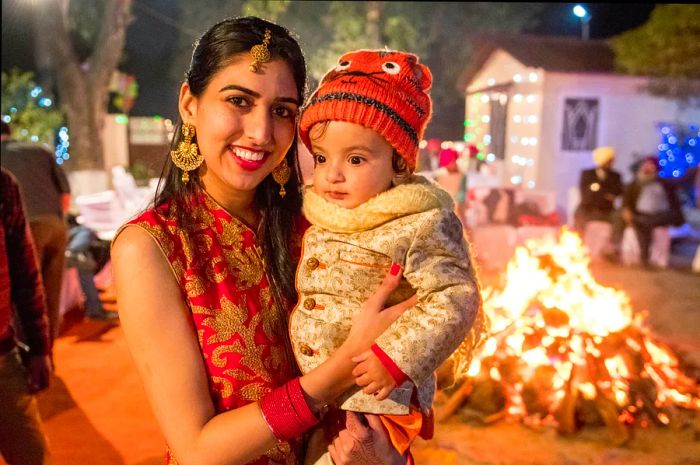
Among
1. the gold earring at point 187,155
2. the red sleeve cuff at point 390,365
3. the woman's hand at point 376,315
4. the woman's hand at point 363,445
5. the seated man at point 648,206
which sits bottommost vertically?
the seated man at point 648,206

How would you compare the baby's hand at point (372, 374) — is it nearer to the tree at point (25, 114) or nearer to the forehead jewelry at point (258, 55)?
the forehead jewelry at point (258, 55)

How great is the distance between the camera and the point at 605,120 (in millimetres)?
15875

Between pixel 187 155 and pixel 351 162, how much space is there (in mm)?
534

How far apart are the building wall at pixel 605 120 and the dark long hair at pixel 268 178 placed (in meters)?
14.7

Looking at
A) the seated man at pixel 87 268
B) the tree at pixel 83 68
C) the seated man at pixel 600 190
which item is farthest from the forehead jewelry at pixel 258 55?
the tree at pixel 83 68

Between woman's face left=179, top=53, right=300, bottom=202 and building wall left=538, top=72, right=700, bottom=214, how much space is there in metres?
14.9

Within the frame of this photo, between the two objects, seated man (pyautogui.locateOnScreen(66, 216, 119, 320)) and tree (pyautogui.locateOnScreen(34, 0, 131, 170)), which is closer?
seated man (pyautogui.locateOnScreen(66, 216, 119, 320))

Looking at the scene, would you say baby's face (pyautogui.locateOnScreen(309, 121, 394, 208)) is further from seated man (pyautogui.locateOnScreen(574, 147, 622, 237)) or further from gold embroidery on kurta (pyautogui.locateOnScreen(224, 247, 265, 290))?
seated man (pyautogui.locateOnScreen(574, 147, 622, 237))

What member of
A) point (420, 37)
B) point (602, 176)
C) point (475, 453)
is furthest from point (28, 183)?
point (420, 37)

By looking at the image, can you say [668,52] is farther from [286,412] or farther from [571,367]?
[286,412]

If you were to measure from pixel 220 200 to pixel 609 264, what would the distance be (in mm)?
11606

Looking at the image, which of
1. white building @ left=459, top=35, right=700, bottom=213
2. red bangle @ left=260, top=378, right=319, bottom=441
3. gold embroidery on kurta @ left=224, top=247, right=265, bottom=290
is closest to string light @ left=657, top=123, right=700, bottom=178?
white building @ left=459, top=35, right=700, bottom=213

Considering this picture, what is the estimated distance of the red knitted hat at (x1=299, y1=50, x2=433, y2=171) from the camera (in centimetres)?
204

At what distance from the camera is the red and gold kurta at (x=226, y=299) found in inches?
70.9
